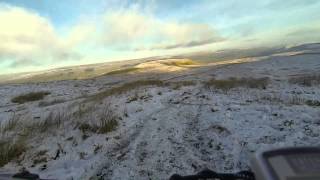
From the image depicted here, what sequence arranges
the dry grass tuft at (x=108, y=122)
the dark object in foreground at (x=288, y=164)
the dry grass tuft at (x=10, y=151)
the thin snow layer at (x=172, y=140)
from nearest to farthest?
the dark object in foreground at (x=288, y=164) → the thin snow layer at (x=172, y=140) → the dry grass tuft at (x=10, y=151) → the dry grass tuft at (x=108, y=122)

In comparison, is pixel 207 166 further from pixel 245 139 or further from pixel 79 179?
pixel 79 179

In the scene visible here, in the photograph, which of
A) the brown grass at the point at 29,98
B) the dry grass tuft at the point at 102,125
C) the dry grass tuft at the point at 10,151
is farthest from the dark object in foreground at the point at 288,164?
the brown grass at the point at 29,98

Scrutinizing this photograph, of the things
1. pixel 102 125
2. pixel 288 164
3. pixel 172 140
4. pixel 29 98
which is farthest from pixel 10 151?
pixel 29 98

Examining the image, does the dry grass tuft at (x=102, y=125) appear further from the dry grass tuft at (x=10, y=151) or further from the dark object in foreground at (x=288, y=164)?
the dark object in foreground at (x=288, y=164)

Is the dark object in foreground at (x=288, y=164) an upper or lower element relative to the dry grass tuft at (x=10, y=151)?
upper

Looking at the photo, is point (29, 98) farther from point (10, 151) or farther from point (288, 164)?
point (288, 164)

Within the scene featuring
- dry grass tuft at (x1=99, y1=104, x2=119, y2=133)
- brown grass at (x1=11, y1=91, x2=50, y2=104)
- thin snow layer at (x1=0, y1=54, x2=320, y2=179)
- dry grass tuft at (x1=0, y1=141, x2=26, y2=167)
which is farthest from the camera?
brown grass at (x1=11, y1=91, x2=50, y2=104)

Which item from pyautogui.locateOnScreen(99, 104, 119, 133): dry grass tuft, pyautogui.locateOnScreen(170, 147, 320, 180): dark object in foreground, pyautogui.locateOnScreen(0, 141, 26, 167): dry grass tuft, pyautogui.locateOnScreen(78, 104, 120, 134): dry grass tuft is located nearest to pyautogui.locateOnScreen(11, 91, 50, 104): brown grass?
pyautogui.locateOnScreen(99, 104, 119, 133): dry grass tuft

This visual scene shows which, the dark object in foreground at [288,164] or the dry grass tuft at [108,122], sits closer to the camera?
the dark object in foreground at [288,164]

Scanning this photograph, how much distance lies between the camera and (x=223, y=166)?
640cm

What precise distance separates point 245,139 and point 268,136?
1.77 ft

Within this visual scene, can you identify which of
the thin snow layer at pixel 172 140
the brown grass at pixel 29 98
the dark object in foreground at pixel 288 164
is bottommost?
the brown grass at pixel 29 98

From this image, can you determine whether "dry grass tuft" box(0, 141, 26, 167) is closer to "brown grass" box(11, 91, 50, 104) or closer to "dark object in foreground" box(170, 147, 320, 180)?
"dark object in foreground" box(170, 147, 320, 180)

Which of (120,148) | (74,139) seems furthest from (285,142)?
(74,139)
